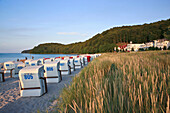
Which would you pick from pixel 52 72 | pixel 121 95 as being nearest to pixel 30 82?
pixel 52 72

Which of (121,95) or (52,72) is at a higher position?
(121,95)

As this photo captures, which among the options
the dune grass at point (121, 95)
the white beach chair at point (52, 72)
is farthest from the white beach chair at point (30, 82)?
the dune grass at point (121, 95)

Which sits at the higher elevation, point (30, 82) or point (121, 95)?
point (121, 95)

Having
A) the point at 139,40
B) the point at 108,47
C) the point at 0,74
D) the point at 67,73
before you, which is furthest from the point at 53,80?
the point at 139,40

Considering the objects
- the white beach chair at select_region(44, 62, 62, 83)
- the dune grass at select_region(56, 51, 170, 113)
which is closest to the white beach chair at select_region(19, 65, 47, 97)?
the white beach chair at select_region(44, 62, 62, 83)

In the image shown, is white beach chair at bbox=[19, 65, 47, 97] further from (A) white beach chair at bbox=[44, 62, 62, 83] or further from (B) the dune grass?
(B) the dune grass

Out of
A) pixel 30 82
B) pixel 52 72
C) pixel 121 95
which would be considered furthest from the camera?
pixel 52 72

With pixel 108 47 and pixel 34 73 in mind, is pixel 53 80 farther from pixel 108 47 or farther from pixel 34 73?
pixel 108 47

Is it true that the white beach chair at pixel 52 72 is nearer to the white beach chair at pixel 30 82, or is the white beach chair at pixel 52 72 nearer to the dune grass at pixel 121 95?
the white beach chair at pixel 30 82

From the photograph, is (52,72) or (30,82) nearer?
(30,82)

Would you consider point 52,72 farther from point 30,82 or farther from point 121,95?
point 121,95

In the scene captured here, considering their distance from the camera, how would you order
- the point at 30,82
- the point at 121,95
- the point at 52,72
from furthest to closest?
1. the point at 52,72
2. the point at 30,82
3. the point at 121,95

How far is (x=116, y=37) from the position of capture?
119 m

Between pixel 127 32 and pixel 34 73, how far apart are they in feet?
404
